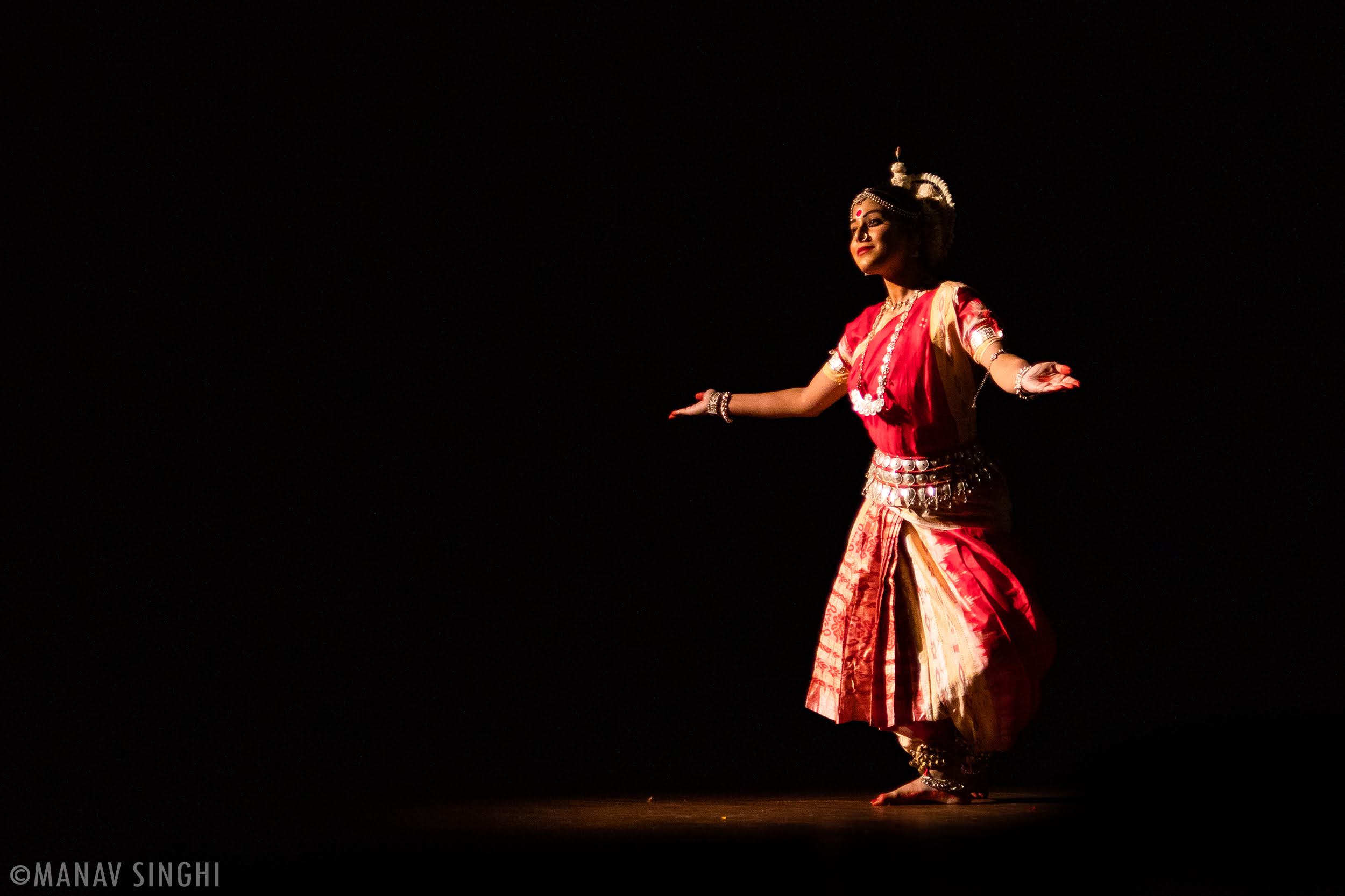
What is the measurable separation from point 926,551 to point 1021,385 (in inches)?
19.3

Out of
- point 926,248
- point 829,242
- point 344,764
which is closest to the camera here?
point 926,248

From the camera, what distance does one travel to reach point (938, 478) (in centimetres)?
289

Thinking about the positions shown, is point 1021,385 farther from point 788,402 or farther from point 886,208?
point 788,402

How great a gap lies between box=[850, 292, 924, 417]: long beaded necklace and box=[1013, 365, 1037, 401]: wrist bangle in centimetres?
38

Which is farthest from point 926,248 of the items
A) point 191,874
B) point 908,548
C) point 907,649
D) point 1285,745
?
point 191,874

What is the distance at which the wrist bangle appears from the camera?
2.54 metres

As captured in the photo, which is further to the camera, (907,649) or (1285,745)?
(1285,745)

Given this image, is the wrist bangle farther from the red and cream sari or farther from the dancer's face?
the dancer's face

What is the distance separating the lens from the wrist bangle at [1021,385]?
8.33 ft

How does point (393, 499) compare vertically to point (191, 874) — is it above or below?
above

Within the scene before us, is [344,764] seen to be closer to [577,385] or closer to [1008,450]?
[577,385]

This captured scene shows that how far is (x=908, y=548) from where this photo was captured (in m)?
2.93

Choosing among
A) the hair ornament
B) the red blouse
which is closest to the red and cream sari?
the red blouse

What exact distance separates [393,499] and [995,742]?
1815 millimetres
